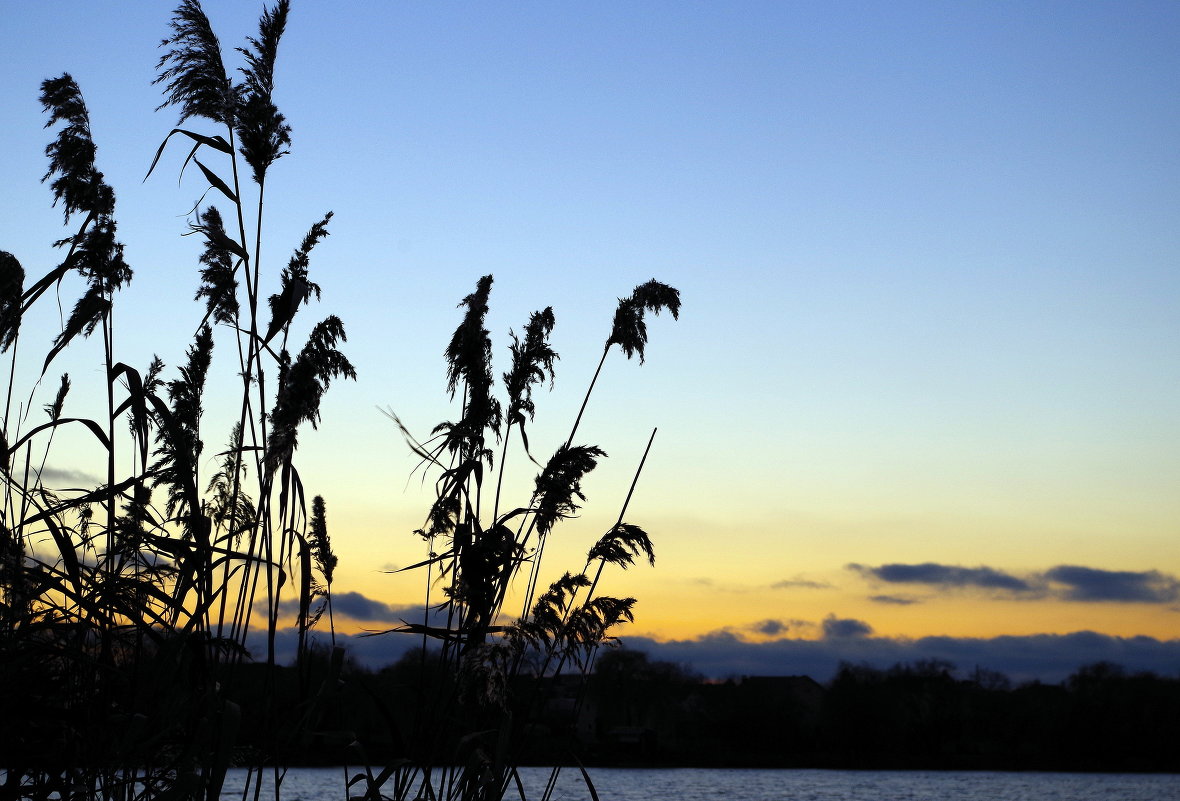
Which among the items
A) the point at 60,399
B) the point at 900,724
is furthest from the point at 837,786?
the point at 60,399

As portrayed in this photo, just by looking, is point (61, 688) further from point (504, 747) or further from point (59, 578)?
point (504, 747)

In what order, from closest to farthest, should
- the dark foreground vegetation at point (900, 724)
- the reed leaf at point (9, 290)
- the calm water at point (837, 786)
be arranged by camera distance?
the reed leaf at point (9, 290), the calm water at point (837, 786), the dark foreground vegetation at point (900, 724)

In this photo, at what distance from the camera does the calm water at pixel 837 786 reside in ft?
167

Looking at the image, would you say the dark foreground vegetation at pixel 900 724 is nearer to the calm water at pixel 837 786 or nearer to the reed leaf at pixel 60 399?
the calm water at pixel 837 786

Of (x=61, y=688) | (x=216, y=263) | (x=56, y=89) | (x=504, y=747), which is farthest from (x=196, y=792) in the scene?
(x=56, y=89)

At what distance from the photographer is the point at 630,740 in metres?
90.0

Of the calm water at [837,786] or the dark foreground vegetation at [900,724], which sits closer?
the calm water at [837,786]

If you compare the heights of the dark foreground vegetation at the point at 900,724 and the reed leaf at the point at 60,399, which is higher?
the reed leaf at the point at 60,399

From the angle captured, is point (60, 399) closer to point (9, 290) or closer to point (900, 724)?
point (9, 290)

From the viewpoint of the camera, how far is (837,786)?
63656 millimetres

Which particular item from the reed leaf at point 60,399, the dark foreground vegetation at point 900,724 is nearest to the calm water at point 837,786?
the dark foreground vegetation at point 900,724

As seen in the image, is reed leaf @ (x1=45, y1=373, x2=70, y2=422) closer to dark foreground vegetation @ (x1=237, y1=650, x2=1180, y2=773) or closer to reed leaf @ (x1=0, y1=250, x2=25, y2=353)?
reed leaf @ (x1=0, y1=250, x2=25, y2=353)

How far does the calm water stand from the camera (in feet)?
167

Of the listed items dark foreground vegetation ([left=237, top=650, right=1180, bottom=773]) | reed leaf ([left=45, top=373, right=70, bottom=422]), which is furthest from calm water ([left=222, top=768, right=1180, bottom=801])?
reed leaf ([left=45, top=373, right=70, bottom=422])
